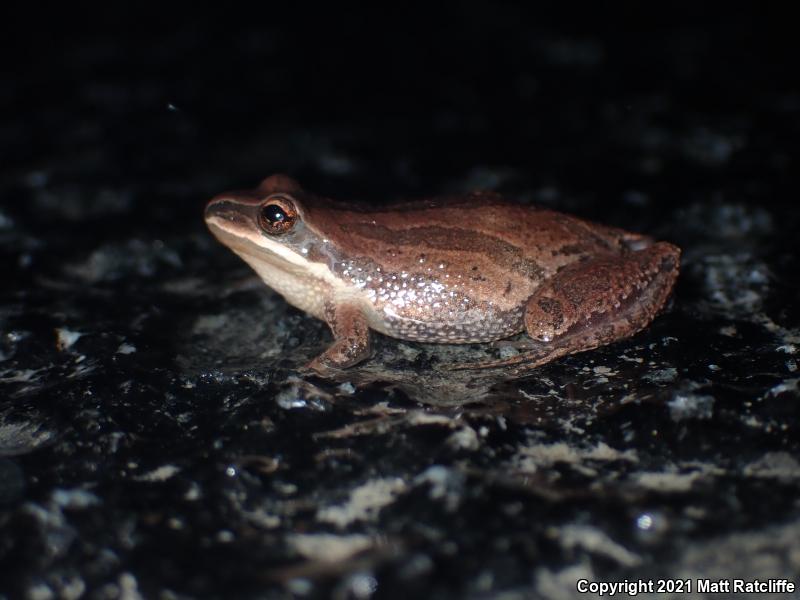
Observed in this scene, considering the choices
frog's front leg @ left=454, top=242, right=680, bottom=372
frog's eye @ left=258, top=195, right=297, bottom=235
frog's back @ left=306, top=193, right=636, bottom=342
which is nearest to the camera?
frog's front leg @ left=454, top=242, right=680, bottom=372

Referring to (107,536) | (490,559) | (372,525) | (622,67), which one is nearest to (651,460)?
(490,559)

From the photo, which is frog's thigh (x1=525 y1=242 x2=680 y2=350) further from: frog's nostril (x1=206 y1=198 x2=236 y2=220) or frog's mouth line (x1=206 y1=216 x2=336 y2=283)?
frog's nostril (x1=206 y1=198 x2=236 y2=220)

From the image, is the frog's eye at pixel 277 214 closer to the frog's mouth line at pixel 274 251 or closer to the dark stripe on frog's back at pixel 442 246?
the frog's mouth line at pixel 274 251

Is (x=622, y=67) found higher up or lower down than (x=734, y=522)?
higher up

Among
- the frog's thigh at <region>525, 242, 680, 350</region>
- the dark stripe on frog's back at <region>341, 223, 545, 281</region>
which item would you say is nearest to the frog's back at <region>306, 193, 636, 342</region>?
the dark stripe on frog's back at <region>341, 223, 545, 281</region>

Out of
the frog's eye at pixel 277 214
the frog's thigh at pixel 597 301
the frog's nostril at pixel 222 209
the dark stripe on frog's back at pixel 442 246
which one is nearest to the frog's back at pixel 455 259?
the dark stripe on frog's back at pixel 442 246

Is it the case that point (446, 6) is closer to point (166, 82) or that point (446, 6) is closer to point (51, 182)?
point (166, 82)

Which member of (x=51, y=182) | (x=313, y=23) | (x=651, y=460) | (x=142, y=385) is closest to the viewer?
(x=651, y=460)
